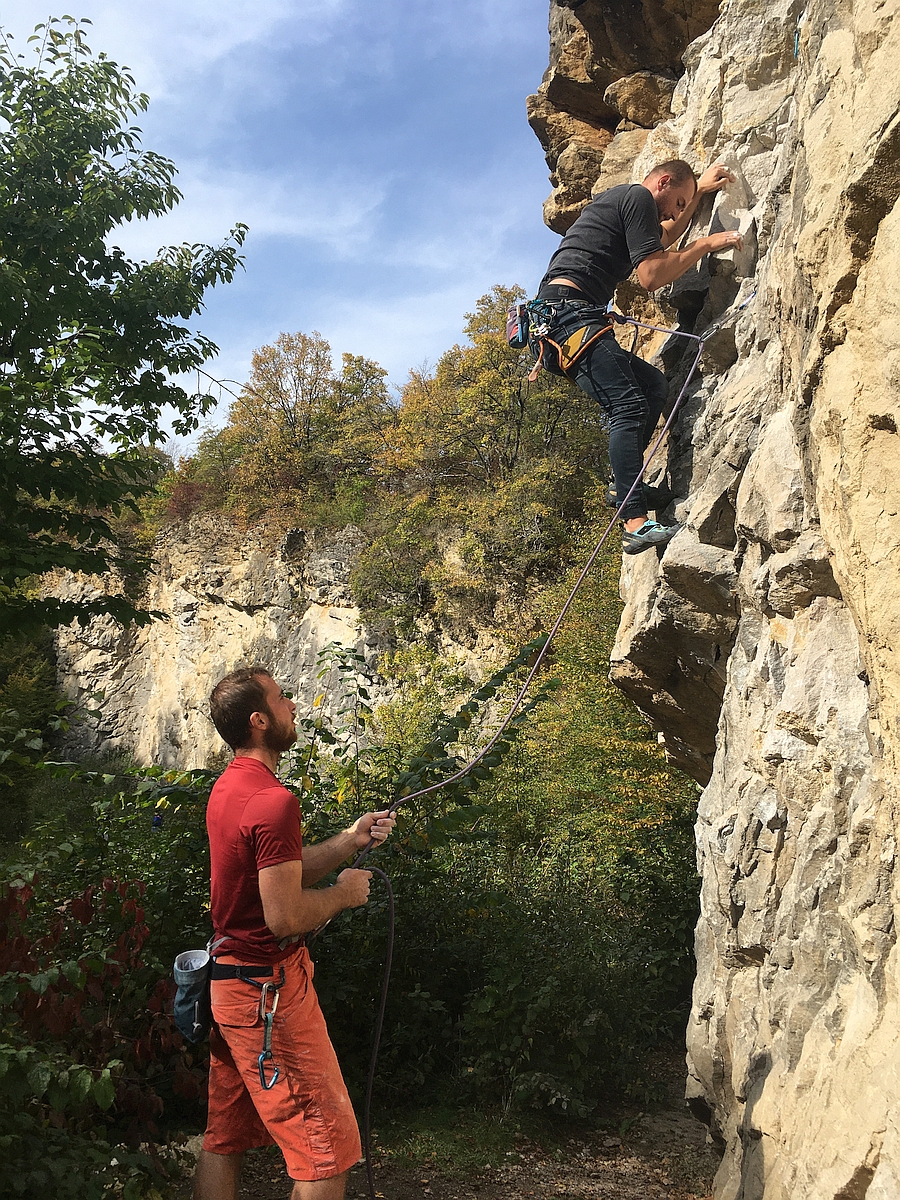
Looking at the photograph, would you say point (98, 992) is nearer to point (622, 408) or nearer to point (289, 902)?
point (289, 902)

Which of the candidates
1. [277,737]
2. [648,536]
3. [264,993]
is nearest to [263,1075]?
[264,993]

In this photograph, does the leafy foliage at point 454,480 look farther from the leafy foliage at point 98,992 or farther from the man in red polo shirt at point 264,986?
the man in red polo shirt at point 264,986

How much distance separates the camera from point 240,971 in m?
2.54

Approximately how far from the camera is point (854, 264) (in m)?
2.26

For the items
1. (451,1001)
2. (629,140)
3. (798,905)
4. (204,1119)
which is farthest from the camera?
(629,140)

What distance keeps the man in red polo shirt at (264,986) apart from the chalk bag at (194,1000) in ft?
0.20

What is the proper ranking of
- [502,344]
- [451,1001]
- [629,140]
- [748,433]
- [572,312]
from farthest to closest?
[502,344], [629,140], [451,1001], [572,312], [748,433]

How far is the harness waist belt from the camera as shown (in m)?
2.53

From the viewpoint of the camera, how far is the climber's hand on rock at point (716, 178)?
4641mm

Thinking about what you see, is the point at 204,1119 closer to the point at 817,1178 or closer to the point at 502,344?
the point at 817,1178

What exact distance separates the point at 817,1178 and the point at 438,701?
11.5 m

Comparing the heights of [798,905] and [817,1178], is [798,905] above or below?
above

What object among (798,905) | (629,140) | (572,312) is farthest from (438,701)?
(798,905)

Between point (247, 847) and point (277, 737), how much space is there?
15.2 inches
